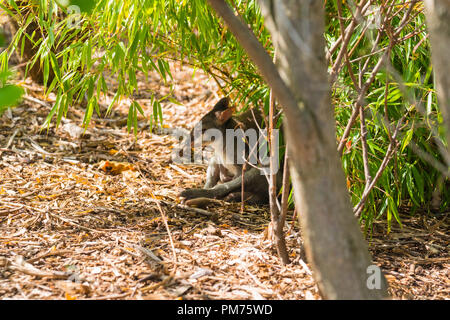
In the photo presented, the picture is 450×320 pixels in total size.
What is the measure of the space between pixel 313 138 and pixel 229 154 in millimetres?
2734

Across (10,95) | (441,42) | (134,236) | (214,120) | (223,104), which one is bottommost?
(134,236)

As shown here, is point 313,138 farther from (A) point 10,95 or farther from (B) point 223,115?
(B) point 223,115

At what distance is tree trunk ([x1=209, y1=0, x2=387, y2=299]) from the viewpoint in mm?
1590

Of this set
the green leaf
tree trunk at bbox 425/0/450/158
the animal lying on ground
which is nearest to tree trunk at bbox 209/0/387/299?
tree trunk at bbox 425/0/450/158

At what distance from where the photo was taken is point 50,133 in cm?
510

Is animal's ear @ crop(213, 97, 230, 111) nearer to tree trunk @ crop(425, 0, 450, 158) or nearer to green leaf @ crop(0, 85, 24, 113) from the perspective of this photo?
tree trunk @ crop(425, 0, 450, 158)

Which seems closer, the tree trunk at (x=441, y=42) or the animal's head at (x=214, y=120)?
the tree trunk at (x=441, y=42)

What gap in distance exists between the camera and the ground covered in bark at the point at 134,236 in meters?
2.54

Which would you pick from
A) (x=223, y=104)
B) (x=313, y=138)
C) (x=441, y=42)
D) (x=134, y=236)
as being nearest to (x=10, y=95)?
(x=313, y=138)

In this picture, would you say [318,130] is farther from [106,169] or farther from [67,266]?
[106,169]

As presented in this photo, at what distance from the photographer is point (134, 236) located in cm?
317

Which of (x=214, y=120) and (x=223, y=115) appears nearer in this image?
(x=223, y=115)

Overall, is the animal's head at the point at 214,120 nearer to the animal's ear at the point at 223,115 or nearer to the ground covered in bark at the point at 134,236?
the animal's ear at the point at 223,115

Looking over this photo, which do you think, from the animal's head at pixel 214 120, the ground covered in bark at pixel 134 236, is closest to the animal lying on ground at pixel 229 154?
the animal's head at pixel 214 120
